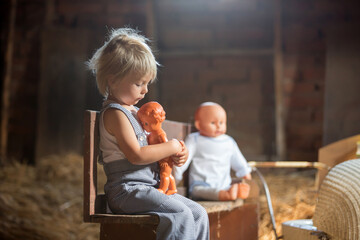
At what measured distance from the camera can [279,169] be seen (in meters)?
4.45

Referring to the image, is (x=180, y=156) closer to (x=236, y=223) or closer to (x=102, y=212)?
(x=102, y=212)

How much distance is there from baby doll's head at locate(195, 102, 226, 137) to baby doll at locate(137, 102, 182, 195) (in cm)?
57

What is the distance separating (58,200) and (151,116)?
2.23m

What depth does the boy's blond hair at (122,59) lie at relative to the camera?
167 cm

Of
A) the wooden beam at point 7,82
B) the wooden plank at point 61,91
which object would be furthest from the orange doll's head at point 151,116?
the wooden beam at point 7,82

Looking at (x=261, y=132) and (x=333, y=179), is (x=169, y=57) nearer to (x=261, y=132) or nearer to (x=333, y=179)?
(x=261, y=132)

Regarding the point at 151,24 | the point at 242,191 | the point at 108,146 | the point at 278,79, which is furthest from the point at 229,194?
the point at 151,24

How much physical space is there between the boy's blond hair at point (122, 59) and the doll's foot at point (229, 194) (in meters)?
0.70

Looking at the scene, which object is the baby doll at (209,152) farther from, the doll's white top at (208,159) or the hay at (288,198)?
the hay at (288,198)

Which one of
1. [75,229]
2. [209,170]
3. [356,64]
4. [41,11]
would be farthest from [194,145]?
[41,11]

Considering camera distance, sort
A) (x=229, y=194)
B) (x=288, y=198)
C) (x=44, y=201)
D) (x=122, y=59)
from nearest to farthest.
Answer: (x=122, y=59) < (x=229, y=194) < (x=288, y=198) < (x=44, y=201)

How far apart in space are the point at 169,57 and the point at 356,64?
188 cm

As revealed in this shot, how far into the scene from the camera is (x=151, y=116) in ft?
5.48

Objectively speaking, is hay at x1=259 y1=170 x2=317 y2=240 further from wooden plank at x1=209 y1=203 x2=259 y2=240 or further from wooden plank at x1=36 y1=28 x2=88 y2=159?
wooden plank at x1=36 y1=28 x2=88 y2=159
